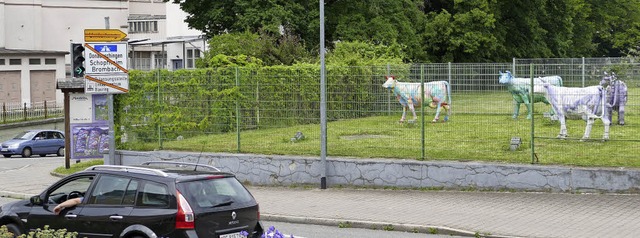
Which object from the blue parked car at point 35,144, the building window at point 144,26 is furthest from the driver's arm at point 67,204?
the building window at point 144,26

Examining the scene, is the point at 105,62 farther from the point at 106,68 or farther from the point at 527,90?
the point at 527,90

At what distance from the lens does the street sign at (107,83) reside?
786 inches

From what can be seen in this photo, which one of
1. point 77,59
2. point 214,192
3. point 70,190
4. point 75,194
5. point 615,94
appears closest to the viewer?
point 214,192

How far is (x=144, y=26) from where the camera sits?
80.6 meters

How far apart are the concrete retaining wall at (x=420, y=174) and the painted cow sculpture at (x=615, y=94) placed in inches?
65.0

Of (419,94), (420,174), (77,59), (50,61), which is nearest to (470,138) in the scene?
(420,174)

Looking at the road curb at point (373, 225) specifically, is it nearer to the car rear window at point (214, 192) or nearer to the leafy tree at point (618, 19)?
the car rear window at point (214, 192)

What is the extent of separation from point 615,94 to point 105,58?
1072 cm

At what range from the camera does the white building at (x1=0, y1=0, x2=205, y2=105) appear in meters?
61.1

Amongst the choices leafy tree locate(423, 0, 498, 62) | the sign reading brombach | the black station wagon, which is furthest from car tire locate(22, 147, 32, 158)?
the black station wagon

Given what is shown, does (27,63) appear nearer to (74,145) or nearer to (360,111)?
(74,145)

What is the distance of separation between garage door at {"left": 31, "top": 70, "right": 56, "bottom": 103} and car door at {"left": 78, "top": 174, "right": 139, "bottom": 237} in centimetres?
5236

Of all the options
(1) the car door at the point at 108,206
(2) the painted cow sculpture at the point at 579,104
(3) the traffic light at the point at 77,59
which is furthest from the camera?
(3) the traffic light at the point at 77,59

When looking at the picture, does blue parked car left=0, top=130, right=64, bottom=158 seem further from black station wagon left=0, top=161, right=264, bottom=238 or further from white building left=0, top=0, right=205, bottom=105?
black station wagon left=0, top=161, right=264, bottom=238
